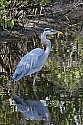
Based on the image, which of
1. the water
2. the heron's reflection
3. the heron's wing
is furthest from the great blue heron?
the heron's reflection

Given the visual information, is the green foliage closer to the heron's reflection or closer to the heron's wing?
the heron's wing

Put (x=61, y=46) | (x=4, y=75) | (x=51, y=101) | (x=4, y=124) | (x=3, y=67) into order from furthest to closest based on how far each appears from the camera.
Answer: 1. (x=61, y=46)
2. (x=3, y=67)
3. (x=4, y=75)
4. (x=51, y=101)
5. (x=4, y=124)

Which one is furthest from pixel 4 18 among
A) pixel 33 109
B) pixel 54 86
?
pixel 33 109

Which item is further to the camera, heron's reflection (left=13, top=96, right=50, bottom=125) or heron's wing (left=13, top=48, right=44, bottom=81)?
heron's wing (left=13, top=48, right=44, bottom=81)

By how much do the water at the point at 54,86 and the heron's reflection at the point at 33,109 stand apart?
73 millimetres

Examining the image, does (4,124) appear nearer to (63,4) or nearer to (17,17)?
(17,17)

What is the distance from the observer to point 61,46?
49.8ft

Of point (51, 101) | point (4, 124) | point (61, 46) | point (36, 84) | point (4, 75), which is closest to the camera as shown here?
point (4, 124)

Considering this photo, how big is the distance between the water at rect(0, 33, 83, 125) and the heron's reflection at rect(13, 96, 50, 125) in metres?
0.07

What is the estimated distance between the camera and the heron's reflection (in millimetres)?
7876

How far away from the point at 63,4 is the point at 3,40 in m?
6.05

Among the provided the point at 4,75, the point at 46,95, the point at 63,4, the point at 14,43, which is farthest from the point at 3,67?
the point at 63,4

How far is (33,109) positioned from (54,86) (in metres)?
1.66

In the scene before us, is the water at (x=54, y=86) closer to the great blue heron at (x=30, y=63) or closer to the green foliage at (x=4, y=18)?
the great blue heron at (x=30, y=63)
